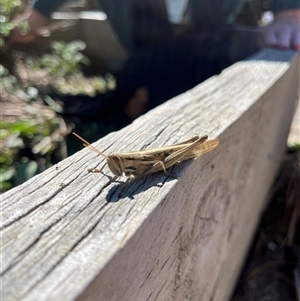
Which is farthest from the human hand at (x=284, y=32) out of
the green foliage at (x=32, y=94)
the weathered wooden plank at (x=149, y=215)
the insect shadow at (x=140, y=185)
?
the insect shadow at (x=140, y=185)

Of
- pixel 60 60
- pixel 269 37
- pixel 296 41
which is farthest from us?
pixel 60 60

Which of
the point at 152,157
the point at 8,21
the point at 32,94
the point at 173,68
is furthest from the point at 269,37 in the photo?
the point at 152,157

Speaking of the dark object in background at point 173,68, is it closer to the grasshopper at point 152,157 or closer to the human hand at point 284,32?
the human hand at point 284,32

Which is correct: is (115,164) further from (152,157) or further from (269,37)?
(269,37)

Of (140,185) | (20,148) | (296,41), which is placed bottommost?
(20,148)

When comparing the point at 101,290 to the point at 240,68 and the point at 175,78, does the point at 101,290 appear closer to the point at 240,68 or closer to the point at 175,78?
the point at 240,68

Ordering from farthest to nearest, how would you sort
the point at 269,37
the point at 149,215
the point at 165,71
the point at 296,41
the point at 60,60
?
the point at 60,60
the point at 165,71
the point at 269,37
the point at 296,41
the point at 149,215

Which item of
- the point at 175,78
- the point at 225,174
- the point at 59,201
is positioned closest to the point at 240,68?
the point at 225,174
